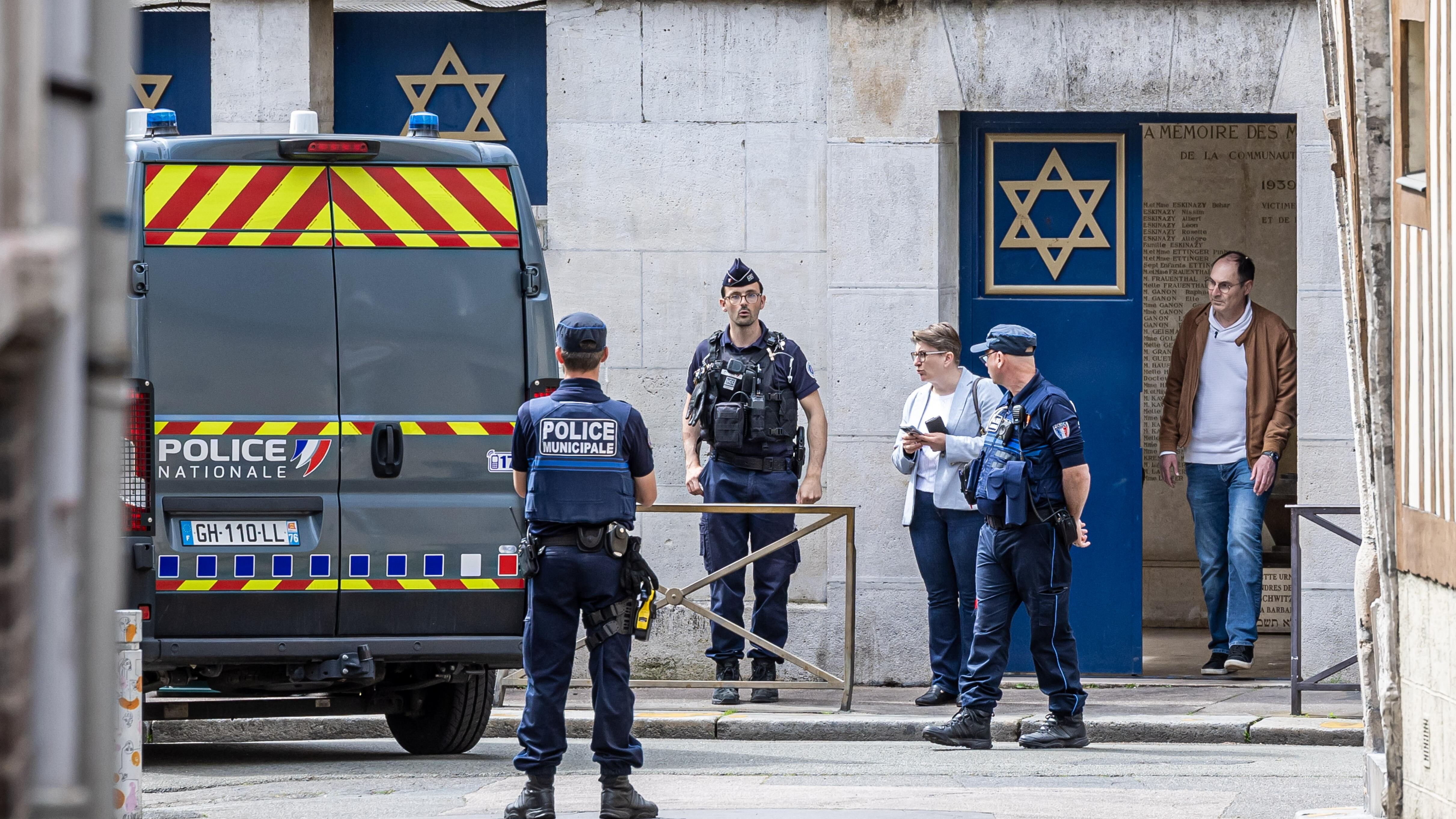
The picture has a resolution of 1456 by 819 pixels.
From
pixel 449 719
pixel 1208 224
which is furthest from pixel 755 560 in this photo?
pixel 1208 224

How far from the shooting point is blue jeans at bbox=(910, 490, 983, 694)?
9906 mm

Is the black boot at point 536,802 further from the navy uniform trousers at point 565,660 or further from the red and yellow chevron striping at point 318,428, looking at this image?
the red and yellow chevron striping at point 318,428

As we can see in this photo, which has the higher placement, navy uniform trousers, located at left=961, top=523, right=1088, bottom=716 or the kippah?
the kippah

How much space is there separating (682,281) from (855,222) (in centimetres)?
101

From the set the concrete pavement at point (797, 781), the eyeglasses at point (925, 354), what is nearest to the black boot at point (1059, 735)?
the concrete pavement at point (797, 781)

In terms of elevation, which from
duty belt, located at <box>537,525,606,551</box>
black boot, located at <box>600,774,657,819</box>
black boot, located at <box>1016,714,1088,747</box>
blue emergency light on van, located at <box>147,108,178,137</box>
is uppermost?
Result: blue emergency light on van, located at <box>147,108,178,137</box>

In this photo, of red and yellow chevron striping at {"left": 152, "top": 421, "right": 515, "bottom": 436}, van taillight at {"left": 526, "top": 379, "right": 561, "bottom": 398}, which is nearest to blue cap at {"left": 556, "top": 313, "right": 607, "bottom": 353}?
red and yellow chevron striping at {"left": 152, "top": 421, "right": 515, "bottom": 436}

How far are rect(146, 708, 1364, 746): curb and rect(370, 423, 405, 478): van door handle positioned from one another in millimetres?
1885

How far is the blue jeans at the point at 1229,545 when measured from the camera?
1074 cm

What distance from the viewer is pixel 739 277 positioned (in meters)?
10.2

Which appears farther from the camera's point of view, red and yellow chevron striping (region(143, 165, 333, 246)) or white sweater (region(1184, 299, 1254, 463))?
white sweater (region(1184, 299, 1254, 463))

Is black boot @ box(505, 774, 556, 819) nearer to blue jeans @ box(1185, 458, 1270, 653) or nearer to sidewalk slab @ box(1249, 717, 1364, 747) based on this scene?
sidewalk slab @ box(1249, 717, 1364, 747)

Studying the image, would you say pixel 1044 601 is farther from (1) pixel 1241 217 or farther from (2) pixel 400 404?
(1) pixel 1241 217

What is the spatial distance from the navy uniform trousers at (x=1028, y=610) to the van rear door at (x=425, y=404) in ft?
7.02
